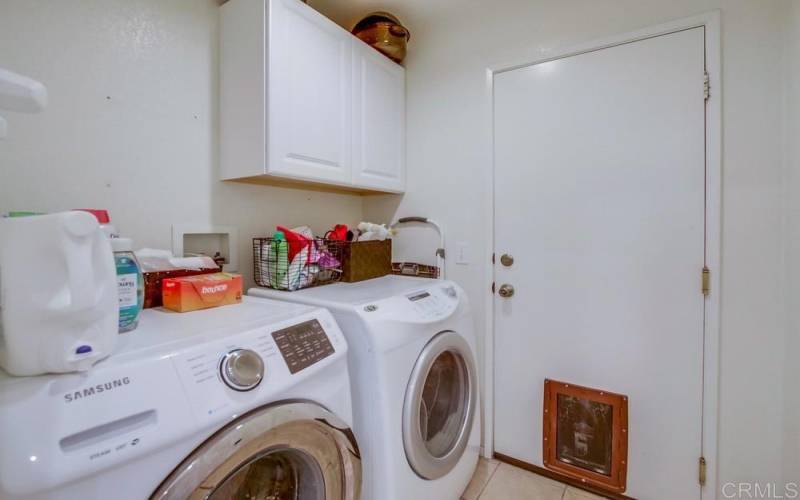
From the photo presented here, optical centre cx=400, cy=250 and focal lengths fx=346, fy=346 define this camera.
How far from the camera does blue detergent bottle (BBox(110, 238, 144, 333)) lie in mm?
Answer: 872

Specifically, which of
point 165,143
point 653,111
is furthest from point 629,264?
point 165,143

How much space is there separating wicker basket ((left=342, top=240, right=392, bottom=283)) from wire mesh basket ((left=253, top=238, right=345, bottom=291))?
5 cm

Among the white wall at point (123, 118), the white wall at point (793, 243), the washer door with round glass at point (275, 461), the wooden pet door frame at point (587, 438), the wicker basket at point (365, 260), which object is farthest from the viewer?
the wicker basket at point (365, 260)

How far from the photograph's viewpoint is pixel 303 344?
911 mm

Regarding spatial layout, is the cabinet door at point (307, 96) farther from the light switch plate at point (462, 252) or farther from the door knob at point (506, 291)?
the door knob at point (506, 291)

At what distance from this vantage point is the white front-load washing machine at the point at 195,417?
20.4 inches

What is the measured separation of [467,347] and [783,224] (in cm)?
125

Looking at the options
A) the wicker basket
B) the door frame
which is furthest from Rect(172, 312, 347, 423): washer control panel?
the door frame

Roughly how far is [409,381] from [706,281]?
1.25 metres

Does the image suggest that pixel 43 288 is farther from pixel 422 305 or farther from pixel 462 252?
pixel 462 252

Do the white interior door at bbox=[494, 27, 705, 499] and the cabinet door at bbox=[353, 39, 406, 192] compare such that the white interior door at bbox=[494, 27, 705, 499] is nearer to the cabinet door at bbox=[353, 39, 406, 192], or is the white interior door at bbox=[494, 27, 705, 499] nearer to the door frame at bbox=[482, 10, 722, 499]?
the door frame at bbox=[482, 10, 722, 499]

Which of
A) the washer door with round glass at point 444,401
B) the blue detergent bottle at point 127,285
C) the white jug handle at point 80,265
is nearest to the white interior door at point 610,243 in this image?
the washer door with round glass at point 444,401

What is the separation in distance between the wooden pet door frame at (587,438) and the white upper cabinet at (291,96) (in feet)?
4.68

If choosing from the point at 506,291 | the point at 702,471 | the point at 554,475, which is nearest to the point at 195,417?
the point at 506,291
